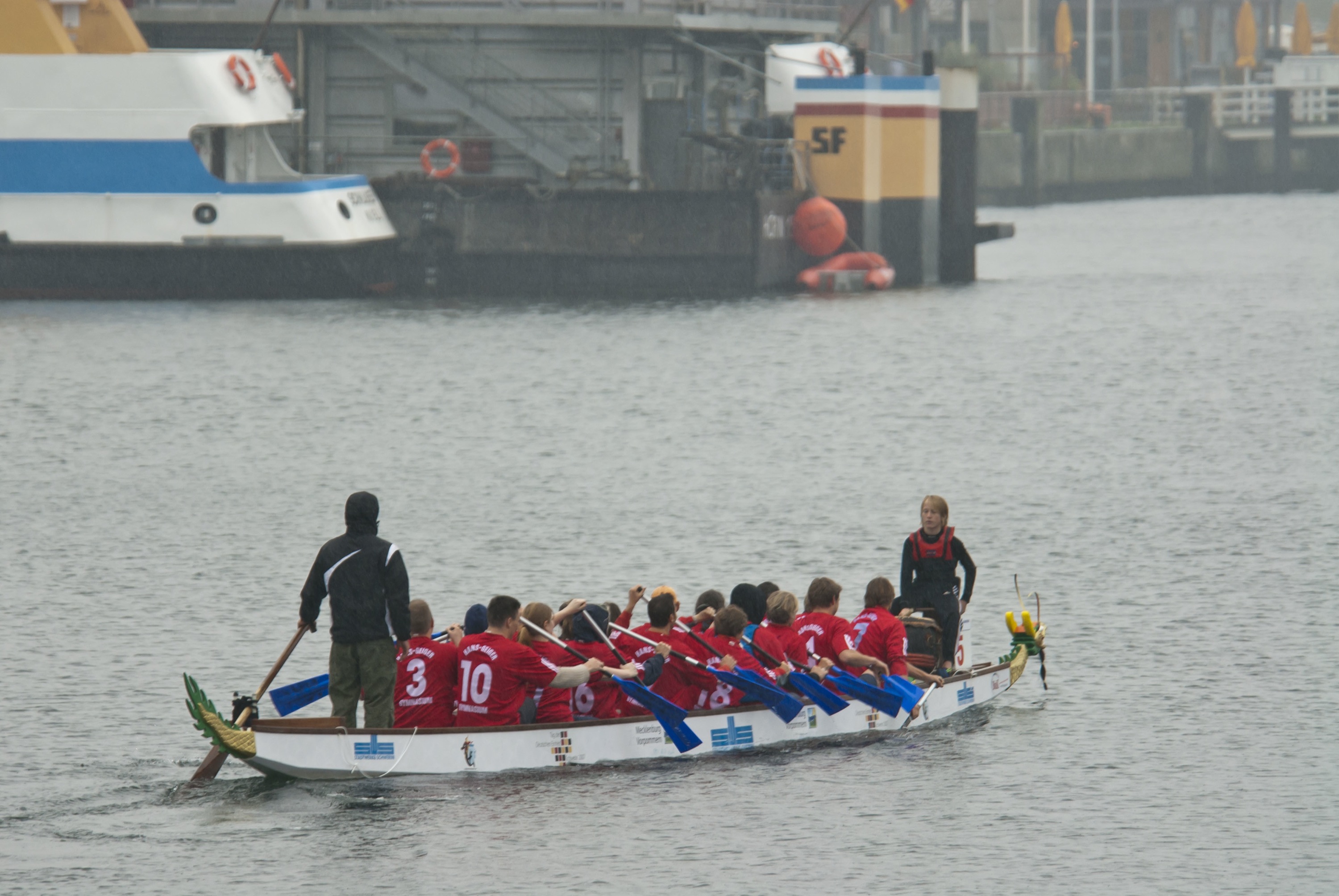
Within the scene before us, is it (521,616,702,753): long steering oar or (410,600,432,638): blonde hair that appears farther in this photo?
(521,616,702,753): long steering oar

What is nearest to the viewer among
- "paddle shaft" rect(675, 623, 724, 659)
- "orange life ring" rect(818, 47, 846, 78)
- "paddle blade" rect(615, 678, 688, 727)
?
"paddle blade" rect(615, 678, 688, 727)

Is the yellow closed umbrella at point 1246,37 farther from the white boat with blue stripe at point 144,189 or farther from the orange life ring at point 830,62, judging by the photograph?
the white boat with blue stripe at point 144,189

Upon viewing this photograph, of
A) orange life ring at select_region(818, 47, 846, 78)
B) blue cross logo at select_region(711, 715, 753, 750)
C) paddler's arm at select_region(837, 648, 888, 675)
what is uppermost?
orange life ring at select_region(818, 47, 846, 78)

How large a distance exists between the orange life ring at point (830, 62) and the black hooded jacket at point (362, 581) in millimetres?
44038

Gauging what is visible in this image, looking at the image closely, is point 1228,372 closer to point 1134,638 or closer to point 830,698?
point 1134,638

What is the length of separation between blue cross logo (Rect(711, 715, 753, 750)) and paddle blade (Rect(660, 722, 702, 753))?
27 cm

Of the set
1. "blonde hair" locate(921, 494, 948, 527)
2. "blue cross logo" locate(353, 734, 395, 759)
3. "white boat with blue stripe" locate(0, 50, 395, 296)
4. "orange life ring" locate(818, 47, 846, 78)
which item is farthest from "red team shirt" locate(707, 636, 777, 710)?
"orange life ring" locate(818, 47, 846, 78)

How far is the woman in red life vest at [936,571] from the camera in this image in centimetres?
1817

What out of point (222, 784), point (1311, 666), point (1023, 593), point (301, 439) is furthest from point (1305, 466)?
point (222, 784)

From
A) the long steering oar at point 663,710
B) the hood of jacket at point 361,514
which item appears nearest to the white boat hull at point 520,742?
the long steering oar at point 663,710

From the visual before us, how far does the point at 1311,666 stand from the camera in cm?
2095

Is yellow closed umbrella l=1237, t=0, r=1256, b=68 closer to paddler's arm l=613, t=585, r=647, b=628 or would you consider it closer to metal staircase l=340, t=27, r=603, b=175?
metal staircase l=340, t=27, r=603, b=175

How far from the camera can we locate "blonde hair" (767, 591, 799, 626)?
1773cm

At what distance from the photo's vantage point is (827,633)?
705 inches
